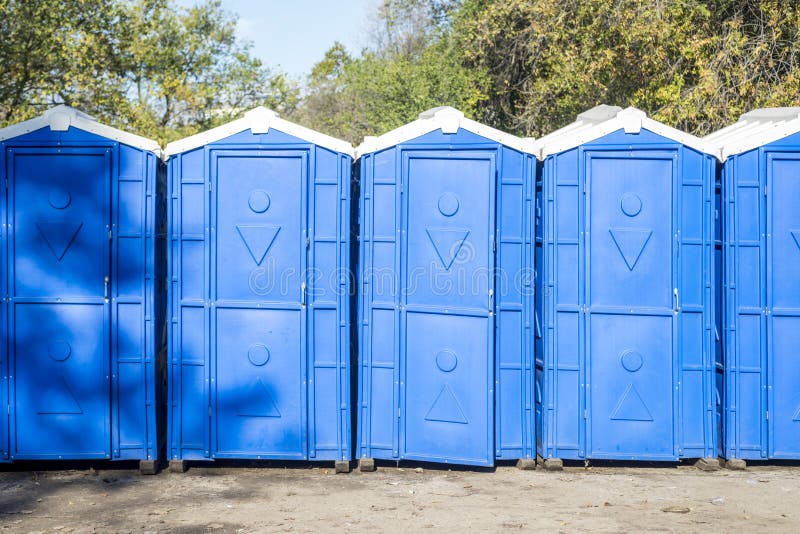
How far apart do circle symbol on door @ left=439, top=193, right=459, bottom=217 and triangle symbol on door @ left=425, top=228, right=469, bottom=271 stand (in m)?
0.13

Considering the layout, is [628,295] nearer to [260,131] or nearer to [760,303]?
[760,303]

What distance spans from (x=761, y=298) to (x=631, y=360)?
3.72ft

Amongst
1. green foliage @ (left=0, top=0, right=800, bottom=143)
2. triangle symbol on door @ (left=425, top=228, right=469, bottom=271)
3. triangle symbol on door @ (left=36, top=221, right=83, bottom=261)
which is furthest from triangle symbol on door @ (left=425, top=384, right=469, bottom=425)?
green foliage @ (left=0, top=0, right=800, bottom=143)

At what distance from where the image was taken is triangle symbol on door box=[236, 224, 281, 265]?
6.73m

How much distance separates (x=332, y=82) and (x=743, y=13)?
63.2 feet

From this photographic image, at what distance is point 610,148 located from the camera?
680 centimetres

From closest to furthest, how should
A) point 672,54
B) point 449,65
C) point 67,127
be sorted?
1. point 67,127
2. point 672,54
3. point 449,65

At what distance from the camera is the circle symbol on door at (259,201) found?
6.71m

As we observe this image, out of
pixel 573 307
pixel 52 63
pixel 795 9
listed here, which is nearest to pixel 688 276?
pixel 573 307

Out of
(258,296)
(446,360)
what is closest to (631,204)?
(446,360)

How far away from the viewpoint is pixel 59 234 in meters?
6.67

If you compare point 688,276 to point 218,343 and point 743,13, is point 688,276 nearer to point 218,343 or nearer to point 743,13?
point 218,343

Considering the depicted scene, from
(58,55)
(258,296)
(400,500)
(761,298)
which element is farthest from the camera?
(58,55)

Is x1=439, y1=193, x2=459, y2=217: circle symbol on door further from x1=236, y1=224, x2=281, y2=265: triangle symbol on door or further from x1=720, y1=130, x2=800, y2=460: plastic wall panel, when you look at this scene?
x1=720, y1=130, x2=800, y2=460: plastic wall panel
